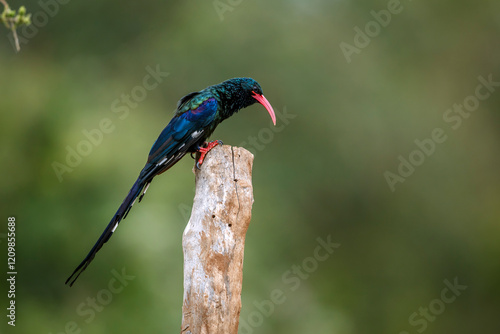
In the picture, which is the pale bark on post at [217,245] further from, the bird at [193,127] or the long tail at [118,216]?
the long tail at [118,216]

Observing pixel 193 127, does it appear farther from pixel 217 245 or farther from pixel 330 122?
pixel 330 122

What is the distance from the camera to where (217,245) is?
12.5ft

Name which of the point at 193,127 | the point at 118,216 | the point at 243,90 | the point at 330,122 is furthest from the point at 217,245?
the point at 330,122

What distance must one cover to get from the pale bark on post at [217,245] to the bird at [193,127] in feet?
0.96

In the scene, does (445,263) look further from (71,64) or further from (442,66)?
(71,64)

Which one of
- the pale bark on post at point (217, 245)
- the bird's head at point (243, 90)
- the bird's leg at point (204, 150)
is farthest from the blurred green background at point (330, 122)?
the pale bark on post at point (217, 245)

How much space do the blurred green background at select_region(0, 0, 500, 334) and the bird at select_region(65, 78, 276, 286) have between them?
3402 mm

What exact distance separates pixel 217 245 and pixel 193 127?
3.62 feet

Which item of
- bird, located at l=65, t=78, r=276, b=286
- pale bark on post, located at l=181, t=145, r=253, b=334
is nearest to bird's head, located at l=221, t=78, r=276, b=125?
bird, located at l=65, t=78, r=276, b=286

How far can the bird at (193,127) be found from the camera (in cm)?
433

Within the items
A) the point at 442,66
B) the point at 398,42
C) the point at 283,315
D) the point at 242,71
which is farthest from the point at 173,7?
the point at 283,315

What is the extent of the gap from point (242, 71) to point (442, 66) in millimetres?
3285

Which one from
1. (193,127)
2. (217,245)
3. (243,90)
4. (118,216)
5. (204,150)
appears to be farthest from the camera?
(243,90)

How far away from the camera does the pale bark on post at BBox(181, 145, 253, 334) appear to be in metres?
3.73
